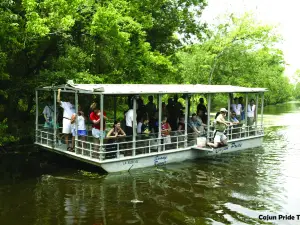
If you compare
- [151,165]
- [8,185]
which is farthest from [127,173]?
[8,185]

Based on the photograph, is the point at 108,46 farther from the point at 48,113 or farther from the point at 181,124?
the point at 181,124

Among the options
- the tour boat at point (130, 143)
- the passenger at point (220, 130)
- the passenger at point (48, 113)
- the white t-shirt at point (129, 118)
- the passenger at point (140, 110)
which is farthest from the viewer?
the passenger at point (48, 113)

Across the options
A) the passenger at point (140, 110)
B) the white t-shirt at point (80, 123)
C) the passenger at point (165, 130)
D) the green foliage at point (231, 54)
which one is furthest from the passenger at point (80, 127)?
the green foliage at point (231, 54)

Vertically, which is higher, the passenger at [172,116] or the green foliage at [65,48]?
the green foliage at [65,48]

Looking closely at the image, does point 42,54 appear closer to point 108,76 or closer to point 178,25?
point 108,76

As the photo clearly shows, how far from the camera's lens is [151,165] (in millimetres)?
14625

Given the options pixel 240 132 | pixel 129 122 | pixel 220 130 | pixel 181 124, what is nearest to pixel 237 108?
pixel 240 132

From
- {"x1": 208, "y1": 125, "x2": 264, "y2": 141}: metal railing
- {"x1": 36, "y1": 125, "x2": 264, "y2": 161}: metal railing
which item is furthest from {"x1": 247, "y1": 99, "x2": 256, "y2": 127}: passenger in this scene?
{"x1": 36, "y1": 125, "x2": 264, "y2": 161}: metal railing

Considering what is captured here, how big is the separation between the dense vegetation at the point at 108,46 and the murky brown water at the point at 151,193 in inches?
140

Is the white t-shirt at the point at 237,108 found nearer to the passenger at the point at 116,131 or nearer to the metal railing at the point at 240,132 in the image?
the metal railing at the point at 240,132

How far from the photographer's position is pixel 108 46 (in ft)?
70.8

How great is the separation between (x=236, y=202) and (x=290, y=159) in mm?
7695

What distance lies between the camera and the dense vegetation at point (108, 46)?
611 inches

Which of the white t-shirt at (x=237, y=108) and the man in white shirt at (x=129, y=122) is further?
the white t-shirt at (x=237, y=108)
